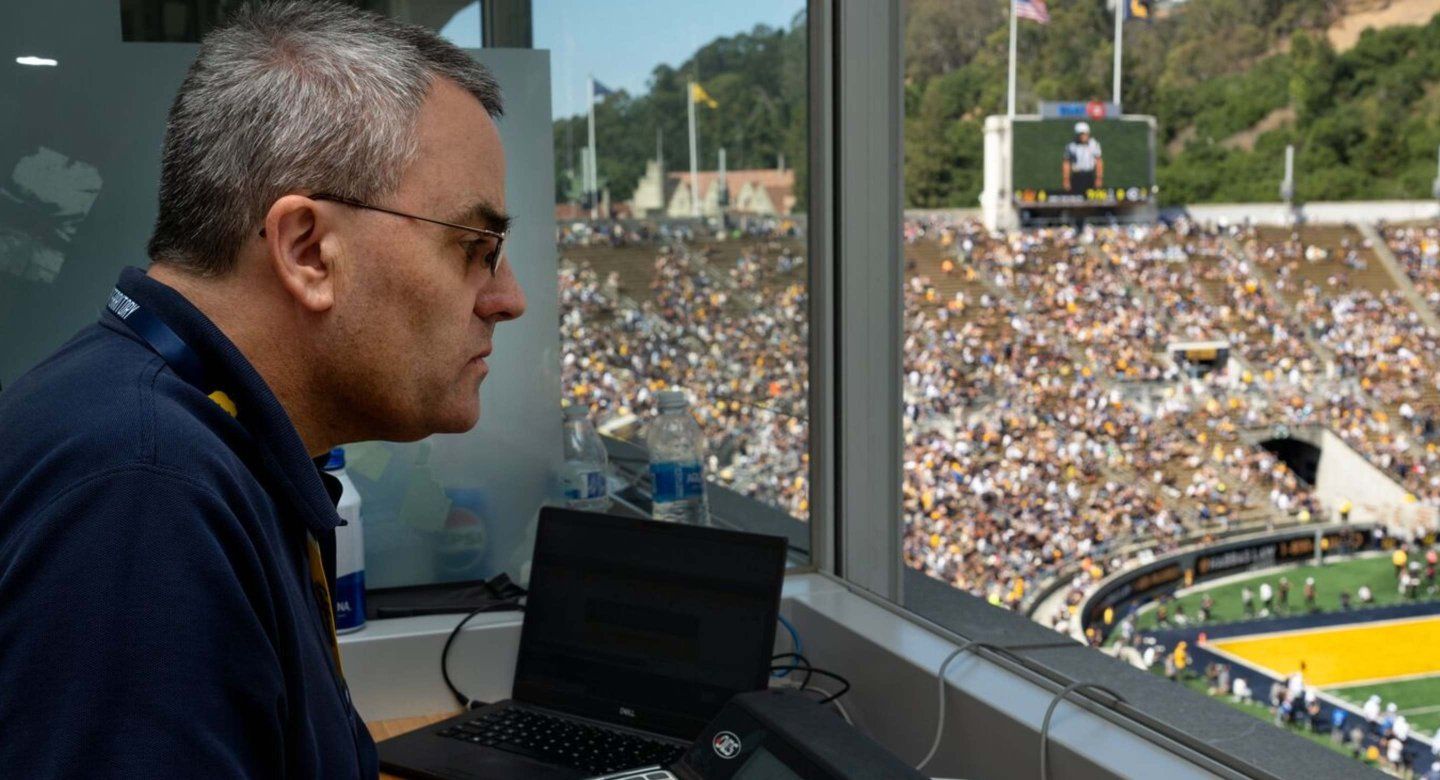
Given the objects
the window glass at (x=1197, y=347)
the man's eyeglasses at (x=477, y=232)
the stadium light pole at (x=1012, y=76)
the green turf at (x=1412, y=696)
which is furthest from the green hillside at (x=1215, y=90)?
the man's eyeglasses at (x=477, y=232)

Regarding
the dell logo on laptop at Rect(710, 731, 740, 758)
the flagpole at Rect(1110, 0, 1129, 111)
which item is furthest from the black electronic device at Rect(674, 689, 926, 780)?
the flagpole at Rect(1110, 0, 1129, 111)

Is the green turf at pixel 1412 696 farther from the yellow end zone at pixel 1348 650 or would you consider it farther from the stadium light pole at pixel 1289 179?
the stadium light pole at pixel 1289 179

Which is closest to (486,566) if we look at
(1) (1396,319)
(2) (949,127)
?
(1) (1396,319)

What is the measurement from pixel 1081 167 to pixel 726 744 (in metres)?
23.4

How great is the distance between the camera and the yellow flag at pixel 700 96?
2.25 meters

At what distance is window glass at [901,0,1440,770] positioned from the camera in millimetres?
15281

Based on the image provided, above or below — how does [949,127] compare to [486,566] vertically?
above

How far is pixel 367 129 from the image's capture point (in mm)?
615

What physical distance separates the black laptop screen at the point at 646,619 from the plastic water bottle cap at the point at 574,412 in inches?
14.2

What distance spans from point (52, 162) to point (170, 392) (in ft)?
3.70

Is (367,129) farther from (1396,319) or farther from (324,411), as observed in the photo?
(1396,319)

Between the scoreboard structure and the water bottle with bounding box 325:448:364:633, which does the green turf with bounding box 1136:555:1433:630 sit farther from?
the water bottle with bounding box 325:448:364:633

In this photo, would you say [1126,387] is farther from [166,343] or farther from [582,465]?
[166,343]

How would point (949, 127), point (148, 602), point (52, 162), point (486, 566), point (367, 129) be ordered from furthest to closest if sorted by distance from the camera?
point (949, 127)
point (486, 566)
point (52, 162)
point (367, 129)
point (148, 602)
